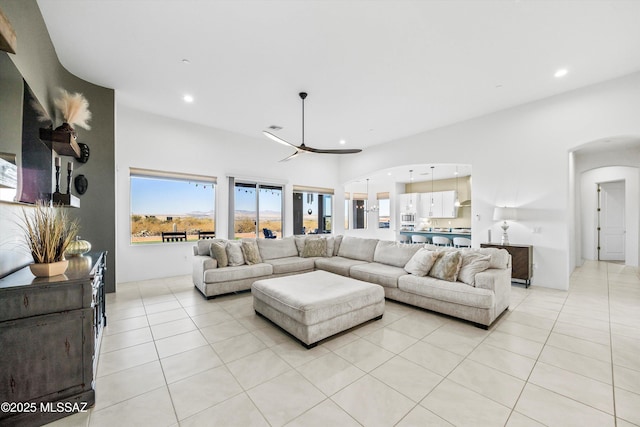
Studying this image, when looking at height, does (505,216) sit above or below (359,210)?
below

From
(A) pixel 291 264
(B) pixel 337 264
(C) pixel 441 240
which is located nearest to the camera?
(B) pixel 337 264

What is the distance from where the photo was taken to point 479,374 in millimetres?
2088

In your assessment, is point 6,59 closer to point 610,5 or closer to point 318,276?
point 318,276

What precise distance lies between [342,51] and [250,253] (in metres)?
3.42

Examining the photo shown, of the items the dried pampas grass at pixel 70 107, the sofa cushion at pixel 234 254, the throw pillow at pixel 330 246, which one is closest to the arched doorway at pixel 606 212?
the throw pillow at pixel 330 246

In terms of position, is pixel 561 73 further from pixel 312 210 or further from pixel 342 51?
pixel 312 210

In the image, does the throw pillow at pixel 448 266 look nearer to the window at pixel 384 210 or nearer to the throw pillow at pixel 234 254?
the throw pillow at pixel 234 254

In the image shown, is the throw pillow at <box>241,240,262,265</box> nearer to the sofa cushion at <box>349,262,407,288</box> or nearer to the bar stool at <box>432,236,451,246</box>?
the sofa cushion at <box>349,262,407,288</box>

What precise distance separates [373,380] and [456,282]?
1899 mm

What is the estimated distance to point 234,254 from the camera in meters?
4.40

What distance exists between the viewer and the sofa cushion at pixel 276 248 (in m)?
5.05

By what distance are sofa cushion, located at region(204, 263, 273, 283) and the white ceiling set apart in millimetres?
2883

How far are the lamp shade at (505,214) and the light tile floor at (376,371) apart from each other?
5.56ft

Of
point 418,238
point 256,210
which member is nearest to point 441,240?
point 418,238
